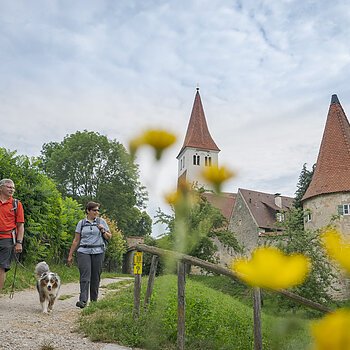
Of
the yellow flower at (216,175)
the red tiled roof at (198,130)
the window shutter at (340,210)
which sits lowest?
the yellow flower at (216,175)

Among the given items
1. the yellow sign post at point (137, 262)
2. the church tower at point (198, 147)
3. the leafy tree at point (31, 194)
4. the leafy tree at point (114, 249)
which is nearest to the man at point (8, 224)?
the yellow sign post at point (137, 262)

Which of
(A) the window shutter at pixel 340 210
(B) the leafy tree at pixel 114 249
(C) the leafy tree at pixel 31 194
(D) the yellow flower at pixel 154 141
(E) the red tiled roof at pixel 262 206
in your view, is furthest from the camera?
(E) the red tiled roof at pixel 262 206

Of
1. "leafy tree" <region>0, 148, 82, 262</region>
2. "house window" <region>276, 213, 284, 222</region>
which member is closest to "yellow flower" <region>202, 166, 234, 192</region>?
"leafy tree" <region>0, 148, 82, 262</region>

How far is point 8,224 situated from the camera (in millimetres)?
5504

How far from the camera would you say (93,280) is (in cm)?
645

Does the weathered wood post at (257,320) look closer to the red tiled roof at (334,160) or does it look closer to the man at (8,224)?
the man at (8,224)

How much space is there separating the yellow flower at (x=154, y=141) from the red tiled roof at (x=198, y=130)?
15 centimetres

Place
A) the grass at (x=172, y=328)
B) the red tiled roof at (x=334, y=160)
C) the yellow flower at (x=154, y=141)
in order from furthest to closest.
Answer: the red tiled roof at (x=334, y=160), the grass at (x=172, y=328), the yellow flower at (x=154, y=141)

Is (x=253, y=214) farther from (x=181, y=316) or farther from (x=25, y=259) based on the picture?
(x=181, y=316)

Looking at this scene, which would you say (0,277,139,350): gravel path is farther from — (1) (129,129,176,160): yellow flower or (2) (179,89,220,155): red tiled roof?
(1) (129,129,176,160): yellow flower

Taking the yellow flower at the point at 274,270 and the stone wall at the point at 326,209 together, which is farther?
the stone wall at the point at 326,209

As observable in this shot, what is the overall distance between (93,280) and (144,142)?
5.91 metres

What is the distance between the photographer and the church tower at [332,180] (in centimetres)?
2359

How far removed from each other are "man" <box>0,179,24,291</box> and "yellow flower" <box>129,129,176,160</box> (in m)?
4.98
